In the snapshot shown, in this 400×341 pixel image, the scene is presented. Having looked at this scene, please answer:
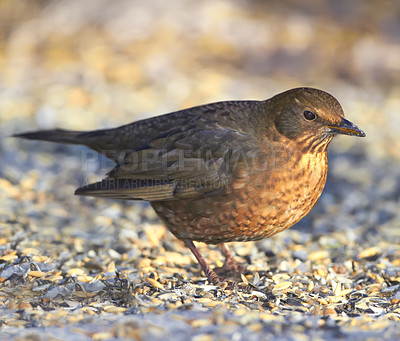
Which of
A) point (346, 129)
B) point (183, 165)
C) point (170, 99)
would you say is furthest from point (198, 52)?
point (346, 129)

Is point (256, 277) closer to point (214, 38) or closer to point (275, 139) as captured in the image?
point (275, 139)

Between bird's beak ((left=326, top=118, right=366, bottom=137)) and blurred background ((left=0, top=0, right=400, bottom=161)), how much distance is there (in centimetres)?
447

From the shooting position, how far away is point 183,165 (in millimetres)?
4730

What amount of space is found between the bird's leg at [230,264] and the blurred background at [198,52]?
3806 mm

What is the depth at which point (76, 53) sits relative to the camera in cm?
986

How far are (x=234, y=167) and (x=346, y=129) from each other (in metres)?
0.84

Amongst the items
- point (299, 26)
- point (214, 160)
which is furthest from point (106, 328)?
point (299, 26)

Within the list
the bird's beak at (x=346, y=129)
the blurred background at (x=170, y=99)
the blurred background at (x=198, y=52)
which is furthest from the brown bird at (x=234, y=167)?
the blurred background at (x=198, y=52)

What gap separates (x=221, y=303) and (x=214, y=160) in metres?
1.09

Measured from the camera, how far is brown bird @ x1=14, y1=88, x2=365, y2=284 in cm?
435

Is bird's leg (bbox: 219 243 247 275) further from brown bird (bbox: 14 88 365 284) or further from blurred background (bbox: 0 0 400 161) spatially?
blurred background (bbox: 0 0 400 161)

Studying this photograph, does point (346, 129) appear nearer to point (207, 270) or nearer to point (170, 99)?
point (207, 270)

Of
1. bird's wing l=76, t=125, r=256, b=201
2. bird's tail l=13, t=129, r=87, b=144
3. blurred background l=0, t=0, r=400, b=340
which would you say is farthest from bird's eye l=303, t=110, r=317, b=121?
bird's tail l=13, t=129, r=87, b=144

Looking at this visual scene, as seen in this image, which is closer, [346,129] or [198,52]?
[346,129]
